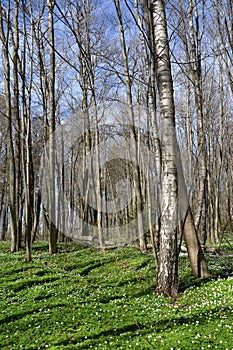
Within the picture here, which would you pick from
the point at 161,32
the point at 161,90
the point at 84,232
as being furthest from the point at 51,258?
the point at 84,232

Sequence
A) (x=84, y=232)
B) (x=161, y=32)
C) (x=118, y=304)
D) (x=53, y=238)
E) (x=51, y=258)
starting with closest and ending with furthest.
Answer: (x=118, y=304), (x=161, y=32), (x=51, y=258), (x=53, y=238), (x=84, y=232)

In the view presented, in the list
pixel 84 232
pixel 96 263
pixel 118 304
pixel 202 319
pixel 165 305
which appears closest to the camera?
pixel 202 319

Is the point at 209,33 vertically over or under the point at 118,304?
over

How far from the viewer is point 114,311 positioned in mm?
6703

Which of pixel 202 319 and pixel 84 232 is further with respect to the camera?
pixel 84 232

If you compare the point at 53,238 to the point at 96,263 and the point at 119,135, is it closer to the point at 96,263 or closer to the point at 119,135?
the point at 96,263

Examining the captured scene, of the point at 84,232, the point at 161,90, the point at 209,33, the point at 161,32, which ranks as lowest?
the point at 84,232

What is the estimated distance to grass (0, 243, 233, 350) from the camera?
516 centimetres

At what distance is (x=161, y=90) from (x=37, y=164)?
75.2 feet

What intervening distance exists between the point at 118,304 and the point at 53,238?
29.9ft

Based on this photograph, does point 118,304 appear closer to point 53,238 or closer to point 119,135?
point 53,238

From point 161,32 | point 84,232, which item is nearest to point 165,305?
point 161,32

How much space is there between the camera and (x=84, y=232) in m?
27.3

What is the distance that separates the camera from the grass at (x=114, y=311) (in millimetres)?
5160
